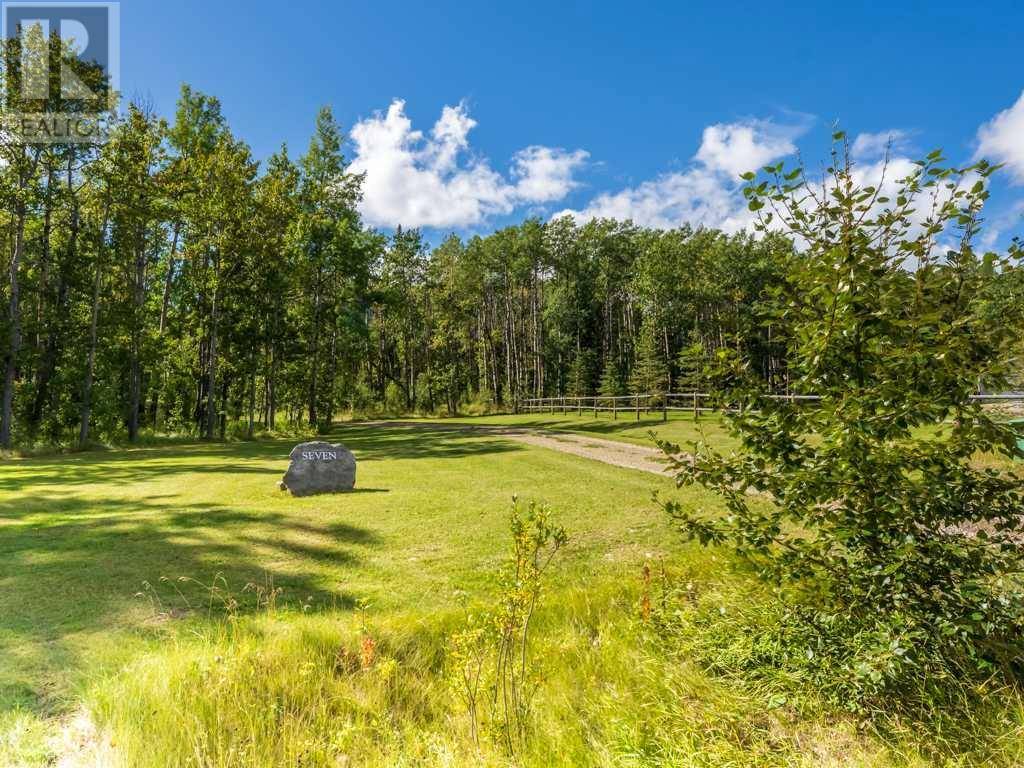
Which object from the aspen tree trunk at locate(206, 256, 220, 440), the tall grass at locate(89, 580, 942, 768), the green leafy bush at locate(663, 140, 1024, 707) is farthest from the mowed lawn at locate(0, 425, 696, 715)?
the aspen tree trunk at locate(206, 256, 220, 440)

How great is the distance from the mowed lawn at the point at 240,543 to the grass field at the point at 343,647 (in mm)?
33

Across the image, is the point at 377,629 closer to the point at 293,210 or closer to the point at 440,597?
the point at 440,597

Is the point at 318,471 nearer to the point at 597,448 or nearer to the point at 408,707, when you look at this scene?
the point at 408,707

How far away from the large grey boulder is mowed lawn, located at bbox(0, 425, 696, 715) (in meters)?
0.35

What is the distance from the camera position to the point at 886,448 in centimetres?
293

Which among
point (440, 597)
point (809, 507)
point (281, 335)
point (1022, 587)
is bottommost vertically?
point (440, 597)

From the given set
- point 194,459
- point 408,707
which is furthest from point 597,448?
point 408,707

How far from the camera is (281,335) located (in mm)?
25406

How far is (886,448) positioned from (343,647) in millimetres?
3994

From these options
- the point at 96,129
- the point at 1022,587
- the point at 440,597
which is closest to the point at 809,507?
the point at 1022,587

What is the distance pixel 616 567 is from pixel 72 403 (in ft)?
77.2

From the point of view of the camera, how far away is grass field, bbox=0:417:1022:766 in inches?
112

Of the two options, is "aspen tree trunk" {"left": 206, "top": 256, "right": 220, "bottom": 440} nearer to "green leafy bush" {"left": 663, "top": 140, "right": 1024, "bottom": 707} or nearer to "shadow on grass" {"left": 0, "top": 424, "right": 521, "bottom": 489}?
"shadow on grass" {"left": 0, "top": 424, "right": 521, "bottom": 489}

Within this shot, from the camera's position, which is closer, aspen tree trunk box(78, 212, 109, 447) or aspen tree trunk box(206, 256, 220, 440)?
aspen tree trunk box(78, 212, 109, 447)
